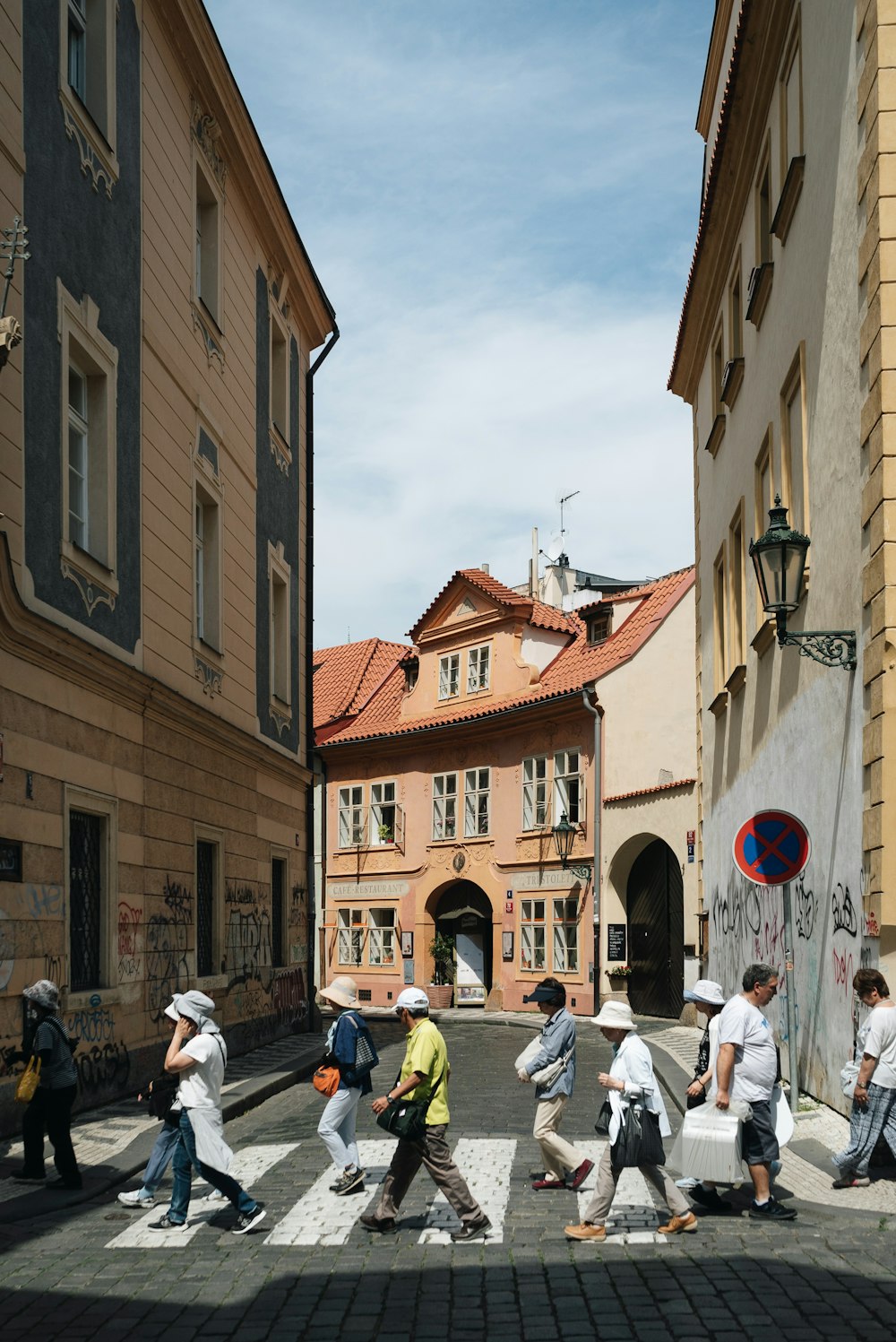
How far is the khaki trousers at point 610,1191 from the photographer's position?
8430 mm

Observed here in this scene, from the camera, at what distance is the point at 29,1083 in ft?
32.6

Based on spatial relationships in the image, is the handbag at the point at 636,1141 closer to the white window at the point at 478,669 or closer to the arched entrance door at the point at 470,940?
the arched entrance door at the point at 470,940

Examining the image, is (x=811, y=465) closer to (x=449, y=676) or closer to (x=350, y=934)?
(x=449, y=676)

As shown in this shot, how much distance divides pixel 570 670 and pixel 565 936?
248 inches

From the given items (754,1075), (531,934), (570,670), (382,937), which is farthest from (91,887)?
(382,937)

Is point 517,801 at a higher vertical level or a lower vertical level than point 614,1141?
higher

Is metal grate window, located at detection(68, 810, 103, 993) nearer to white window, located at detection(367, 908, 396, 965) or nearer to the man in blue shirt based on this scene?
the man in blue shirt

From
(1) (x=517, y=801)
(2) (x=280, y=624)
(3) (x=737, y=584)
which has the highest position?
(2) (x=280, y=624)

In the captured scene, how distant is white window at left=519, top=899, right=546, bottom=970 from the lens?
114ft

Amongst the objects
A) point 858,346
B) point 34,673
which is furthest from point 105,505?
point 858,346

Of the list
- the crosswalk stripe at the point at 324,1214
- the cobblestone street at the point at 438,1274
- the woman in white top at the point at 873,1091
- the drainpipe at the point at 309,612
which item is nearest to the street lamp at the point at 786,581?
the woman in white top at the point at 873,1091

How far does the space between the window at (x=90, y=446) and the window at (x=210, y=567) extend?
14.2ft

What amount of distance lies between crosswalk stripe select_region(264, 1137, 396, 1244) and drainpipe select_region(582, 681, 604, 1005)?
68.8 ft

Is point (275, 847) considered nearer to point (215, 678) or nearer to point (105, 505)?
point (215, 678)
